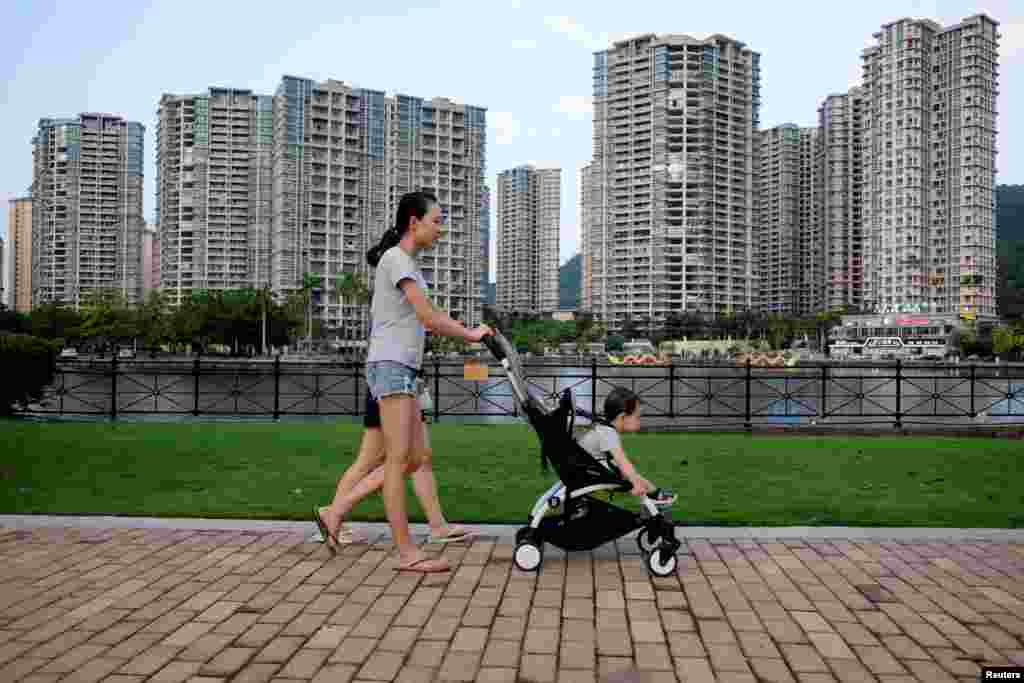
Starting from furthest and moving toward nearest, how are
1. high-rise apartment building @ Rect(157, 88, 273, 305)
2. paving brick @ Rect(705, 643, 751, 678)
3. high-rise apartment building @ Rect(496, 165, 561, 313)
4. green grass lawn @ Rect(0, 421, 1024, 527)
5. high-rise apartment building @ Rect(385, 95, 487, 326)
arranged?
high-rise apartment building @ Rect(496, 165, 561, 313)
high-rise apartment building @ Rect(385, 95, 487, 326)
high-rise apartment building @ Rect(157, 88, 273, 305)
green grass lawn @ Rect(0, 421, 1024, 527)
paving brick @ Rect(705, 643, 751, 678)

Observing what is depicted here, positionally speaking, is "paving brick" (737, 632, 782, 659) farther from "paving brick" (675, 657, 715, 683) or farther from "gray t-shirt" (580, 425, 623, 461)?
"gray t-shirt" (580, 425, 623, 461)

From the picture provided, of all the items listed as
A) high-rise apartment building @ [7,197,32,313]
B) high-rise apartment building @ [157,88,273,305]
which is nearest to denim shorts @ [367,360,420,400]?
high-rise apartment building @ [157,88,273,305]

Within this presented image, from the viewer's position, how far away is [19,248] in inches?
6599

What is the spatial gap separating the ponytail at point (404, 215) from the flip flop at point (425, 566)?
1613 millimetres

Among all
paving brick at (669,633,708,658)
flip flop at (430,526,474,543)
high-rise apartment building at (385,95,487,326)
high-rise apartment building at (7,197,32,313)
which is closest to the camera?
paving brick at (669,633,708,658)

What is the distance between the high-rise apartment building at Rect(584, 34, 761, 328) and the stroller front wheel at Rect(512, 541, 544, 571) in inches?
5263

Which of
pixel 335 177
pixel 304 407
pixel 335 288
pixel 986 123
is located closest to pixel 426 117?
pixel 335 177

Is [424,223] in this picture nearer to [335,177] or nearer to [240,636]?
[240,636]

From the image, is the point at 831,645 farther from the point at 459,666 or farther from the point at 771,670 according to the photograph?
the point at 459,666

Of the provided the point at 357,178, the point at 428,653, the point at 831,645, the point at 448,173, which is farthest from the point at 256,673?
the point at 448,173

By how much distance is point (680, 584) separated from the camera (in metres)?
3.99

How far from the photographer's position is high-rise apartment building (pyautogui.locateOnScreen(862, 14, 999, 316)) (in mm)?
119938

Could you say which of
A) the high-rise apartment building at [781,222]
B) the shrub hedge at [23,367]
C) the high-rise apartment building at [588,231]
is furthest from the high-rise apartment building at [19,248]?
the shrub hedge at [23,367]

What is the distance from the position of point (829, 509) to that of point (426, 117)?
13209 centimetres
